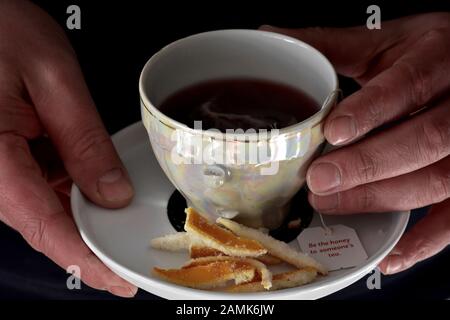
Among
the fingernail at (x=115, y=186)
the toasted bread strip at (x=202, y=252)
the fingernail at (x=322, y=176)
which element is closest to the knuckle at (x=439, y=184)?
the fingernail at (x=322, y=176)

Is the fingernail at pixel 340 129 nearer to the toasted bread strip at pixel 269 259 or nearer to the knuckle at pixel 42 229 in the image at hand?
the toasted bread strip at pixel 269 259

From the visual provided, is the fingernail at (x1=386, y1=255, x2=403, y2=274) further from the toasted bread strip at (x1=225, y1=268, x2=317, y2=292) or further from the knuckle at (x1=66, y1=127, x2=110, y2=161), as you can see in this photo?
the knuckle at (x1=66, y1=127, x2=110, y2=161)

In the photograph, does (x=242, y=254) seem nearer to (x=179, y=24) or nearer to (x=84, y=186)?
(x=84, y=186)

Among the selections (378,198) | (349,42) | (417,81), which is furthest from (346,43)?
(378,198)

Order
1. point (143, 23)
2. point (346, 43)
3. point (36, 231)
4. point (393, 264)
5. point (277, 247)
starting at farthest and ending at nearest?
1. point (143, 23)
2. point (346, 43)
3. point (393, 264)
4. point (36, 231)
5. point (277, 247)

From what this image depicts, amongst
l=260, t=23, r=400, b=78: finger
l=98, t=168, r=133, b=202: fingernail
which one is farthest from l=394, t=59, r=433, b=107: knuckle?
l=98, t=168, r=133, b=202: fingernail

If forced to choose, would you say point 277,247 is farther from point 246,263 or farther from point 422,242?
point 422,242
